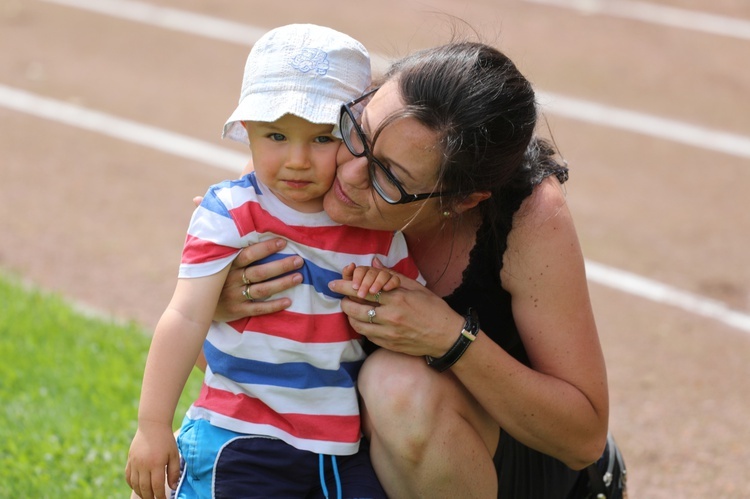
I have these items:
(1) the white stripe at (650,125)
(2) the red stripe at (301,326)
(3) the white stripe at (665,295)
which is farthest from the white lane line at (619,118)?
(2) the red stripe at (301,326)

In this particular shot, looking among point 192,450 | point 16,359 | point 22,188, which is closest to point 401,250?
point 192,450

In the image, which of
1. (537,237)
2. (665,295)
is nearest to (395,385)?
(537,237)

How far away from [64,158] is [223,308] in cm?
468

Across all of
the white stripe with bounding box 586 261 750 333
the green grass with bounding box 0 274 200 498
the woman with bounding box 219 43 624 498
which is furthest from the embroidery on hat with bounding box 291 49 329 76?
the white stripe with bounding box 586 261 750 333

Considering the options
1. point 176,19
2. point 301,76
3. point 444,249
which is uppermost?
point 301,76

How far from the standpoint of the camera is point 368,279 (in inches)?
99.2

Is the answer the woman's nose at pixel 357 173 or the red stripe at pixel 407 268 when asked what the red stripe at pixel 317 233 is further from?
the woman's nose at pixel 357 173

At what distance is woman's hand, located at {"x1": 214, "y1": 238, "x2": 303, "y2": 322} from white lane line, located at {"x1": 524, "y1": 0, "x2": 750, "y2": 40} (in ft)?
21.9

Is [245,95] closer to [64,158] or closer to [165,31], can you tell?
[64,158]

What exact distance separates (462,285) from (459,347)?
26 cm

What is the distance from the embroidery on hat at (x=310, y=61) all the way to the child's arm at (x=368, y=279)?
470 millimetres

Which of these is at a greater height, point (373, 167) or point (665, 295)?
point (373, 167)

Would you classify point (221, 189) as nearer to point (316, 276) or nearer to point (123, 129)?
point (316, 276)

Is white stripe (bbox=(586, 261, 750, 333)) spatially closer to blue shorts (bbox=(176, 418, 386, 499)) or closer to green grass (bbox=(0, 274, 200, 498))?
green grass (bbox=(0, 274, 200, 498))
